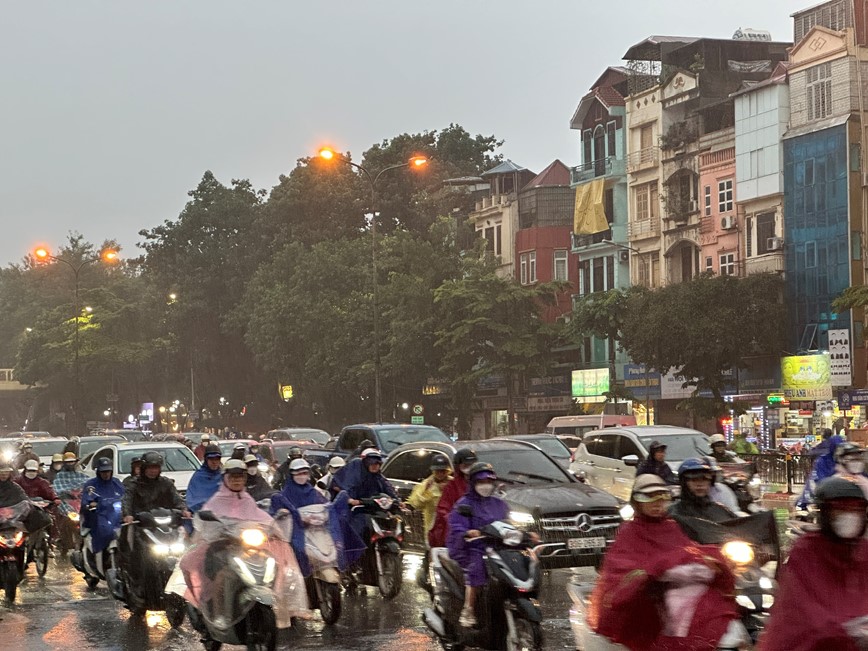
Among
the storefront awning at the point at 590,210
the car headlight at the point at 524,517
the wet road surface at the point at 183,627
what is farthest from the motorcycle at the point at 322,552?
the storefront awning at the point at 590,210

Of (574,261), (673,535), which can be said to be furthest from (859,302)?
(673,535)

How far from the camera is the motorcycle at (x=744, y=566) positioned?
9.51 meters

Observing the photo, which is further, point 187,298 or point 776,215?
point 187,298

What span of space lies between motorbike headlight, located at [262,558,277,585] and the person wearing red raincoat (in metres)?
4.37

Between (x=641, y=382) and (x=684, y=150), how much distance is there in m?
9.53

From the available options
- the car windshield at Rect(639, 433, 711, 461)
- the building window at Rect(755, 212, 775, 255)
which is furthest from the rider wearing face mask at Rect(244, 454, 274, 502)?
the building window at Rect(755, 212, 775, 255)

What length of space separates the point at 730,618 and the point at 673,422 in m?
53.4

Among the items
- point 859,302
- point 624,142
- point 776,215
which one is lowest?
point 859,302

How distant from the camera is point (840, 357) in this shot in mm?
49938

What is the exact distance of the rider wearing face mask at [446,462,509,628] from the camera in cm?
1112

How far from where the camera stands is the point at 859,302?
42.0m

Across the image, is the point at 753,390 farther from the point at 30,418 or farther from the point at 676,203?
the point at 30,418

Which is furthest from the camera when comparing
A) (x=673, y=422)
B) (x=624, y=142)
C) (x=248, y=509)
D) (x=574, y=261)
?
(x=574, y=261)

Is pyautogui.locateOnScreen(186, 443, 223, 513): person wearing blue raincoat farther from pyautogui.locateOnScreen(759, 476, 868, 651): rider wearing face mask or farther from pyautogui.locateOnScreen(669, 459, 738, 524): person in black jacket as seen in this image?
pyautogui.locateOnScreen(759, 476, 868, 651): rider wearing face mask
